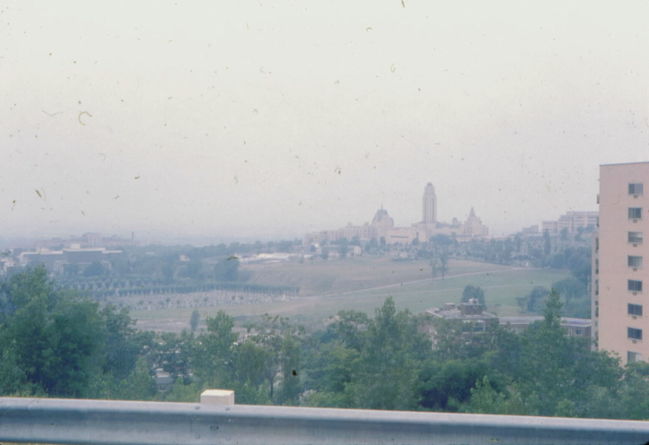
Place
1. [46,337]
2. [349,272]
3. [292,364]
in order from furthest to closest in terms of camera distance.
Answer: [349,272]
[292,364]
[46,337]

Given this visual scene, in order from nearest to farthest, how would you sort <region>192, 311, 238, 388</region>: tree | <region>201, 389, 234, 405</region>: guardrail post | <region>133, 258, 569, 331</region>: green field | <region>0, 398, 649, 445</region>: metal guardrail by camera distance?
1. <region>0, 398, 649, 445</region>: metal guardrail
2. <region>201, 389, 234, 405</region>: guardrail post
3. <region>192, 311, 238, 388</region>: tree
4. <region>133, 258, 569, 331</region>: green field

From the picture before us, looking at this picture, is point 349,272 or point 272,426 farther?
point 349,272

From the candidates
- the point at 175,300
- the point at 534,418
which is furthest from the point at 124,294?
the point at 534,418

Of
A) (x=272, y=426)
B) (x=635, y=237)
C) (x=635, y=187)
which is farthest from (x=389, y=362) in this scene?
(x=635, y=187)

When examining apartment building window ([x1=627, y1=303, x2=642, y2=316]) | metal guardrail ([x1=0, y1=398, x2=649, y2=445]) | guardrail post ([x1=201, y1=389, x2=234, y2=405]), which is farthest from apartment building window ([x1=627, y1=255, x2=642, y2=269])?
guardrail post ([x1=201, y1=389, x2=234, y2=405])

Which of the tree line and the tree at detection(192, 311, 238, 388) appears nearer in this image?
the tree line

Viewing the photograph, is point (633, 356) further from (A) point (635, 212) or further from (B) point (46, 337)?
(B) point (46, 337)

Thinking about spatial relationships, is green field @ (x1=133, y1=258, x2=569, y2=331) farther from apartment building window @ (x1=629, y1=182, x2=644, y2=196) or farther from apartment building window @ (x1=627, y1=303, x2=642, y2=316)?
apartment building window @ (x1=629, y1=182, x2=644, y2=196)

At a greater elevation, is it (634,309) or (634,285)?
(634,285)
